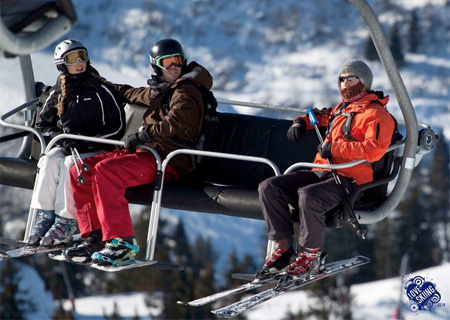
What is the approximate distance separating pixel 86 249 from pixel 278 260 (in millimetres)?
1383

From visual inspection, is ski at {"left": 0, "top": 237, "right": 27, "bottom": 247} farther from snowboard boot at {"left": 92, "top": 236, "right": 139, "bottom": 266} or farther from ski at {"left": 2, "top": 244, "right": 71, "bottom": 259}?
snowboard boot at {"left": 92, "top": 236, "right": 139, "bottom": 266}

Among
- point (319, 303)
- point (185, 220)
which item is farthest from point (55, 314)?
point (185, 220)

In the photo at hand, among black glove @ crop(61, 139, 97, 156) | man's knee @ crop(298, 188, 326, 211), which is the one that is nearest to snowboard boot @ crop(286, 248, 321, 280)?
man's knee @ crop(298, 188, 326, 211)

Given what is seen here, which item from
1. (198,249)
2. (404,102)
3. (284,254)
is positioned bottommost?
(284,254)

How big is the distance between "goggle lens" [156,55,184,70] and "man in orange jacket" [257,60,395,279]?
114 centimetres

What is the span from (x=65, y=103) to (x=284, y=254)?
6.62 feet

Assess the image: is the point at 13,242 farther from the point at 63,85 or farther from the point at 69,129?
the point at 63,85

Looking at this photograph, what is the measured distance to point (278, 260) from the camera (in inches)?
261

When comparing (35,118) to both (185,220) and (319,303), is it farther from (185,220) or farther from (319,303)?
(185,220)

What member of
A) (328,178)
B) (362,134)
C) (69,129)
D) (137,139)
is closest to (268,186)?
(328,178)

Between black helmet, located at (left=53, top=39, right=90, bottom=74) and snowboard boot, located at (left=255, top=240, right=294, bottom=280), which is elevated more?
black helmet, located at (left=53, top=39, right=90, bottom=74)

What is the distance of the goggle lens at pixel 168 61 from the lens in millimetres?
7035

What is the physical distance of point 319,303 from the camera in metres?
62.3

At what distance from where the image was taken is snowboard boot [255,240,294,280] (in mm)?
6590
